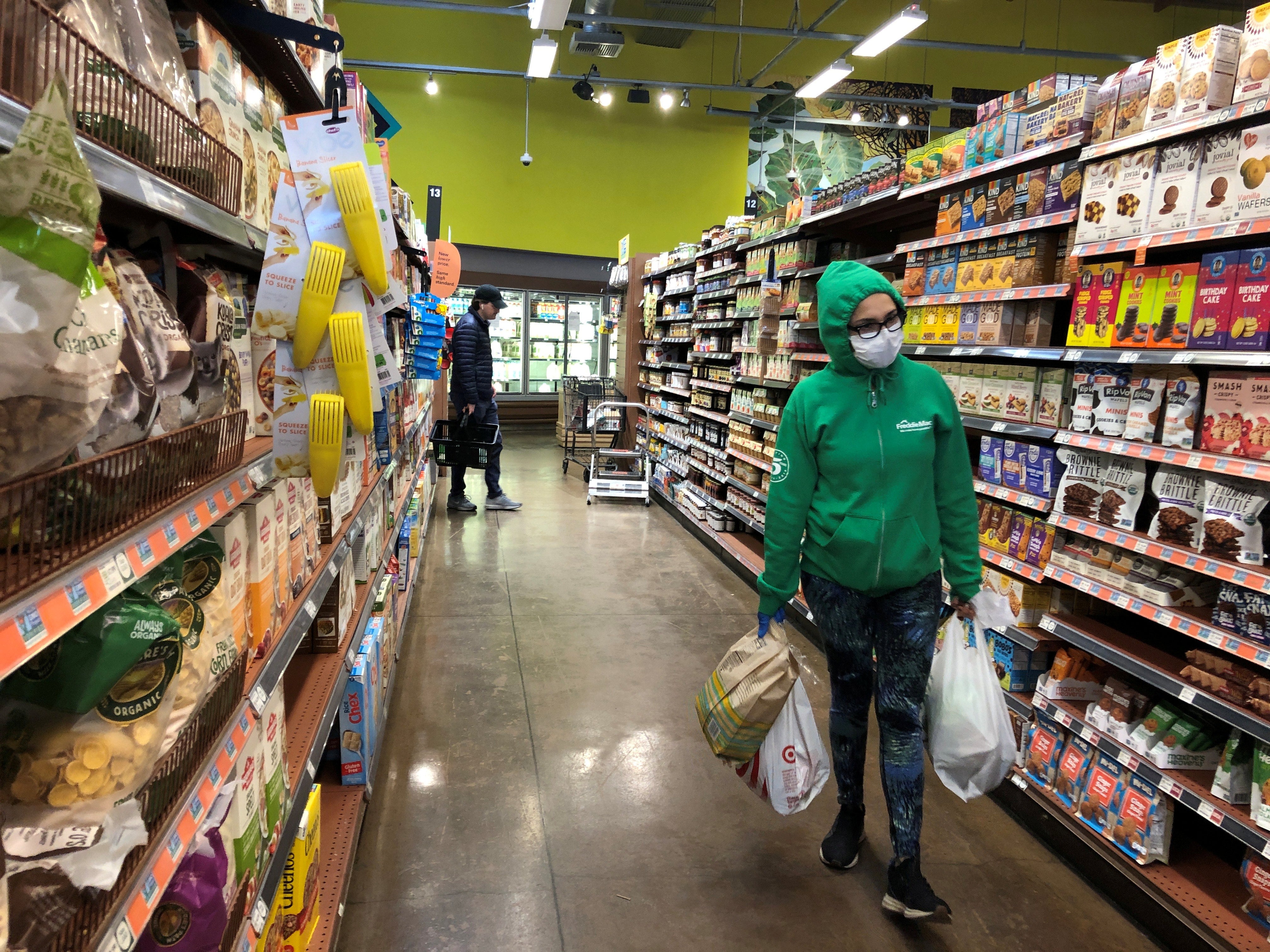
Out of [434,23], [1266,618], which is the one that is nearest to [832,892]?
[1266,618]

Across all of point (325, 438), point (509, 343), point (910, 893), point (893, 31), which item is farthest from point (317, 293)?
point (509, 343)

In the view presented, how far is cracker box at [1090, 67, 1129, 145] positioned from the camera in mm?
2641

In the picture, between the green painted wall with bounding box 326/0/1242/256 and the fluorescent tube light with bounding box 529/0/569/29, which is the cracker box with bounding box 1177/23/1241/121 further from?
the green painted wall with bounding box 326/0/1242/256

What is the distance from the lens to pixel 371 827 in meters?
2.71

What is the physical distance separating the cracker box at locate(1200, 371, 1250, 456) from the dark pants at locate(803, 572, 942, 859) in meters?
0.91

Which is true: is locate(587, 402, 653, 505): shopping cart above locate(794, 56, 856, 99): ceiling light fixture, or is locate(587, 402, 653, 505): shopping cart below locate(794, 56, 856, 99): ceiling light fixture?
below

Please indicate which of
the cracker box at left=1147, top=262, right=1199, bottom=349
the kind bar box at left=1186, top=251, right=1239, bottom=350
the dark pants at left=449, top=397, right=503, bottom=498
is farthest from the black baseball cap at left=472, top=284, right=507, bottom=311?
the kind bar box at left=1186, top=251, right=1239, bottom=350

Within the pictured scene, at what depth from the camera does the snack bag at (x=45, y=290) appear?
→ 2.04ft

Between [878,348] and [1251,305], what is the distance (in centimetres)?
106

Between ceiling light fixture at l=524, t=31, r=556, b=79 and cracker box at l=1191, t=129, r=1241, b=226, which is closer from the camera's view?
cracker box at l=1191, t=129, r=1241, b=226

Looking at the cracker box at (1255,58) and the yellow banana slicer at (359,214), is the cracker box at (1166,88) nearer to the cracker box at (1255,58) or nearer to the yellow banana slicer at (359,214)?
the cracker box at (1255,58)

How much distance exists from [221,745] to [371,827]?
171 cm

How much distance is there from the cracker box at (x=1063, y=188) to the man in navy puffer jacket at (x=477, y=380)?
16.0 feet

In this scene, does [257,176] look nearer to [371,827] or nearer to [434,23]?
[371,827]
